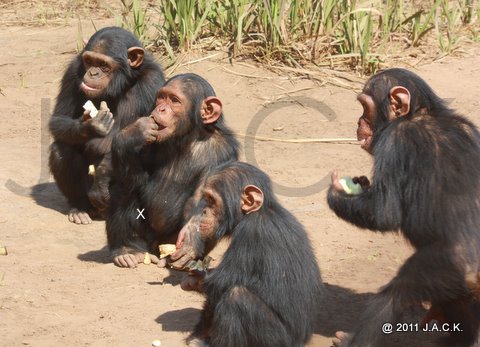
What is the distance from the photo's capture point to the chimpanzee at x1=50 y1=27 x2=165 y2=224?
8.20 m

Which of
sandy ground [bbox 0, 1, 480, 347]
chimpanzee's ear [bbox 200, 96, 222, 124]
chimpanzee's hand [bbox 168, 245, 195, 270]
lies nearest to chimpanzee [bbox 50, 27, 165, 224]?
sandy ground [bbox 0, 1, 480, 347]

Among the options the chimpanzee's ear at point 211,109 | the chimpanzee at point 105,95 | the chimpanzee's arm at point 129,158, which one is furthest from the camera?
the chimpanzee at point 105,95

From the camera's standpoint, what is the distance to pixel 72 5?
47.2 feet

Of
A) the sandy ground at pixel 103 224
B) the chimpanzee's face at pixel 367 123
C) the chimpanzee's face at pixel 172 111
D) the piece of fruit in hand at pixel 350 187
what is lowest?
the sandy ground at pixel 103 224

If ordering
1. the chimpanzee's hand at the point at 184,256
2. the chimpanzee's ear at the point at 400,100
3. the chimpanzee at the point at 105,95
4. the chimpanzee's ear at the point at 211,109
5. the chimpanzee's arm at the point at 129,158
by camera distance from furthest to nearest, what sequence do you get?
the chimpanzee at the point at 105,95, the chimpanzee's arm at the point at 129,158, the chimpanzee's ear at the point at 211,109, the chimpanzee's hand at the point at 184,256, the chimpanzee's ear at the point at 400,100

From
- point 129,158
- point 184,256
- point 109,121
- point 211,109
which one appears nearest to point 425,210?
point 184,256

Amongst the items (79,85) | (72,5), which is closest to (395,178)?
(79,85)

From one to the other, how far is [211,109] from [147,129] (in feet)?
1.72

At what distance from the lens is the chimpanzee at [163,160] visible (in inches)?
285

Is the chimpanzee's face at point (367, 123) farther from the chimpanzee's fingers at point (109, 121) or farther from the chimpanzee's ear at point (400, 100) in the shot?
the chimpanzee's fingers at point (109, 121)

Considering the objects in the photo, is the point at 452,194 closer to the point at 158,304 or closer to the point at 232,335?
the point at 232,335

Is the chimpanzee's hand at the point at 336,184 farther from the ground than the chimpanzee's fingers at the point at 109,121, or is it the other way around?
the chimpanzee's hand at the point at 336,184

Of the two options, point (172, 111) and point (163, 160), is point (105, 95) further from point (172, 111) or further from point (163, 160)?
point (172, 111)

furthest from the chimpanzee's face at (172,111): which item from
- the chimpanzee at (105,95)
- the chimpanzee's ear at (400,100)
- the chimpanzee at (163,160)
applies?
the chimpanzee's ear at (400,100)
